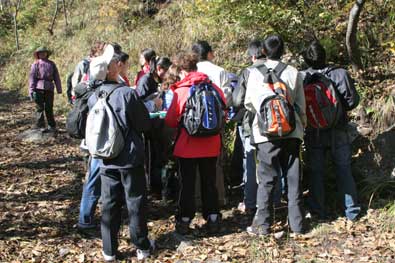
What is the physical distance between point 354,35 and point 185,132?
3.14 meters

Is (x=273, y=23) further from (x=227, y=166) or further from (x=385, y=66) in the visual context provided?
(x=227, y=166)

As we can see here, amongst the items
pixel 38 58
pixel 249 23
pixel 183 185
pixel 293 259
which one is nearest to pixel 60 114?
pixel 38 58

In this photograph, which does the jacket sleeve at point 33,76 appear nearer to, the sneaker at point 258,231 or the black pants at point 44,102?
the black pants at point 44,102

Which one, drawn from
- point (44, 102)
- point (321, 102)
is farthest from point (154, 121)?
point (44, 102)

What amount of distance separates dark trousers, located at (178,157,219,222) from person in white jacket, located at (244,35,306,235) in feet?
1.65

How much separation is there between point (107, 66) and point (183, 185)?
151cm

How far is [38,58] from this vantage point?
955 cm

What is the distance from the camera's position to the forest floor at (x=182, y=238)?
454 centimetres

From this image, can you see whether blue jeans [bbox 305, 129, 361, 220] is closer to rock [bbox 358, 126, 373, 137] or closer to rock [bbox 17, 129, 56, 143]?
rock [bbox 358, 126, 373, 137]

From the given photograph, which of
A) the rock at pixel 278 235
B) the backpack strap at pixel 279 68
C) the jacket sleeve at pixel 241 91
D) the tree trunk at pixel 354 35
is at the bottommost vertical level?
the rock at pixel 278 235

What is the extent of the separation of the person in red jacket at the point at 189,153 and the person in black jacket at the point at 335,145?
1084 millimetres

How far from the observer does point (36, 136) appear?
9930 millimetres

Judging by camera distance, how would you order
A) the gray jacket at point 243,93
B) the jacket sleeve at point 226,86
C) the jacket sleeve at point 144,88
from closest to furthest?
the gray jacket at point 243,93 < the jacket sleeve at point 226,86 < the jacket sleeve at point 144,88

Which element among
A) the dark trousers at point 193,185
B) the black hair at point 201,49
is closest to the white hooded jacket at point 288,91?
the dark trousers at point 193,185
